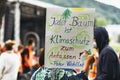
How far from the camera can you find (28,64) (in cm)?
1572

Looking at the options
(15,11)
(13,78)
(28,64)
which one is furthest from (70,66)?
(15,11)

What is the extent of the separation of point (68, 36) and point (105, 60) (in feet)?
2.24

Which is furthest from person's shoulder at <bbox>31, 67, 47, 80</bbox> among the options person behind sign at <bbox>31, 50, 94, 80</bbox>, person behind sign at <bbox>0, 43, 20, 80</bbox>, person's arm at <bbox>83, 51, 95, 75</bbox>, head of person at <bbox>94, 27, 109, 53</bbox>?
person behind sign at <bbox>0, 43, 20, 80</bbox>

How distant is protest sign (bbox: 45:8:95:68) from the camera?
8.10 m

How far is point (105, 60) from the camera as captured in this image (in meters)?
8.33

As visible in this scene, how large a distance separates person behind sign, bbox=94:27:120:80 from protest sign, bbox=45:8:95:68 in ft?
1.29

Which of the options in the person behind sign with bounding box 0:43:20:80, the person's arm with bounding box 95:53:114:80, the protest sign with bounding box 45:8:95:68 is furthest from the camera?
the person behind sign with bounding box 0:43:20:80

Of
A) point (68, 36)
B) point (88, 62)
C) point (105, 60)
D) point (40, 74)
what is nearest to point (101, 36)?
point (105, 60)

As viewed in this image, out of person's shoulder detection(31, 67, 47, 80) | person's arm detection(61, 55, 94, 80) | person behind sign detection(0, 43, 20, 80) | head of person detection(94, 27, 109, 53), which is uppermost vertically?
head of person detection(94, 27, 109, 53)

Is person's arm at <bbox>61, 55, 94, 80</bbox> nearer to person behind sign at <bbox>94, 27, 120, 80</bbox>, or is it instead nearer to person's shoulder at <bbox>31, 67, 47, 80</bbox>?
person behind sign at <bbox>94, 27, 120, 80</bbox>

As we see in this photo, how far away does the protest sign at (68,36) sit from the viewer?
8102mm

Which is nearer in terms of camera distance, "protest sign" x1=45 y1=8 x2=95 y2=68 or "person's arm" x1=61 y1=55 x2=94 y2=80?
"person's arm" x1=61 y1=55 x2=94 y2=80

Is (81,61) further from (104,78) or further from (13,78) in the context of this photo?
(13,78)

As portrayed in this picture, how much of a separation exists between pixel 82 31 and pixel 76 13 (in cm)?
28
